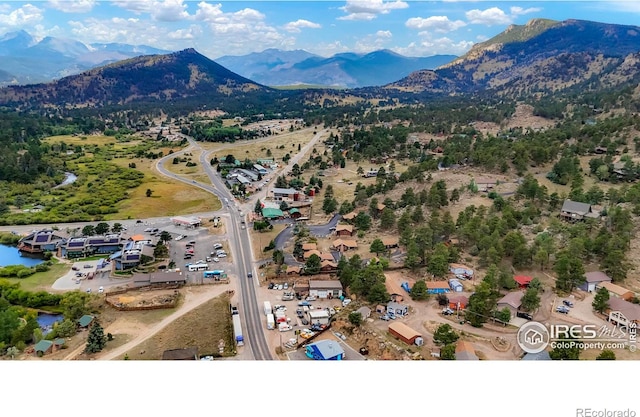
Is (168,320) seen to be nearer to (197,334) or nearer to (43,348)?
(197,334)

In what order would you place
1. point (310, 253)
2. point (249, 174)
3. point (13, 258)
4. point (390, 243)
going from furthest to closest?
1. point (249, 174)
2. point (13, 258)
3. point (390, 243)
4. point (310, 253)

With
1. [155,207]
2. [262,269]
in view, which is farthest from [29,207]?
[262,269]

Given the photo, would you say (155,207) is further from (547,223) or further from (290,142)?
(290,142)

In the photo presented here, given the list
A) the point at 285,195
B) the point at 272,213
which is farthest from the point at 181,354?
the point at 285,195

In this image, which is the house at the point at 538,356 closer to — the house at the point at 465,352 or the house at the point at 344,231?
the house at the point at 465,352

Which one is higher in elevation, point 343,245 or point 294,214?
point 294,214

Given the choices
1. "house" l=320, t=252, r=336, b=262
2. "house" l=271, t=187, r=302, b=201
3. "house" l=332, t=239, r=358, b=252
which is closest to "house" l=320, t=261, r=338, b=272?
"house" l=320, t=252, r=336, b=262

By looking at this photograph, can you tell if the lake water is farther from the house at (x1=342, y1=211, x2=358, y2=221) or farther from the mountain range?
the mountain range

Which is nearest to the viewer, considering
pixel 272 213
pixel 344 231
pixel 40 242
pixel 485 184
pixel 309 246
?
pixel 309 246
